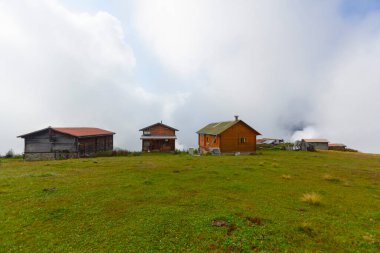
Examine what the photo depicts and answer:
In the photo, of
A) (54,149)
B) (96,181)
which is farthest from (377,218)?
(54,149)

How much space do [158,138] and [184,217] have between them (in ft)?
140

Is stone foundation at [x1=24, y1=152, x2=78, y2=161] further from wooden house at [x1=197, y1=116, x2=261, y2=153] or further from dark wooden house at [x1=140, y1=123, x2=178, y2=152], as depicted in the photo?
→ wooden house at [x1=197, y1=116, x2=261, y2=153]

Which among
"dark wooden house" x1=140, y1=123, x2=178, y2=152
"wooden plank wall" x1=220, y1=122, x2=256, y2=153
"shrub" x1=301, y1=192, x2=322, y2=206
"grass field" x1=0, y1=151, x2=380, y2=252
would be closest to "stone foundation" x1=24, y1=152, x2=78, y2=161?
"dark wooden house" x1=140, y1=123, x2=178, y2=152

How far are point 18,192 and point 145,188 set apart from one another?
26.5 feet

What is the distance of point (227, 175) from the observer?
1994cm

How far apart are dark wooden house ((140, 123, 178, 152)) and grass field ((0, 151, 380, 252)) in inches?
1412

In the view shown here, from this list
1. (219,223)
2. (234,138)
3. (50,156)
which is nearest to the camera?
(219,223)

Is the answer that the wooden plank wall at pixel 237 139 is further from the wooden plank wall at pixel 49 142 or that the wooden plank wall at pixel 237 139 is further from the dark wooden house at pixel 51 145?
the wooden plank wall at pixel 49 142

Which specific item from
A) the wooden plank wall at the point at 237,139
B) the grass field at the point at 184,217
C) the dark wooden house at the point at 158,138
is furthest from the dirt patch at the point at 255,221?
the dark wooden house at the point at 158,138

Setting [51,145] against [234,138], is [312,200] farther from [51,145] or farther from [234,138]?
[51,145]

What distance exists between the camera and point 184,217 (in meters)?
10.3

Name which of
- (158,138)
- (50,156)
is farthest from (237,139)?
(50,156)

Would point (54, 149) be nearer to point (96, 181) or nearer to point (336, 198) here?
point (96, 181)

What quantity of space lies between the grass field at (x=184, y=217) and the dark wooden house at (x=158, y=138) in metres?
Result: 35.9
